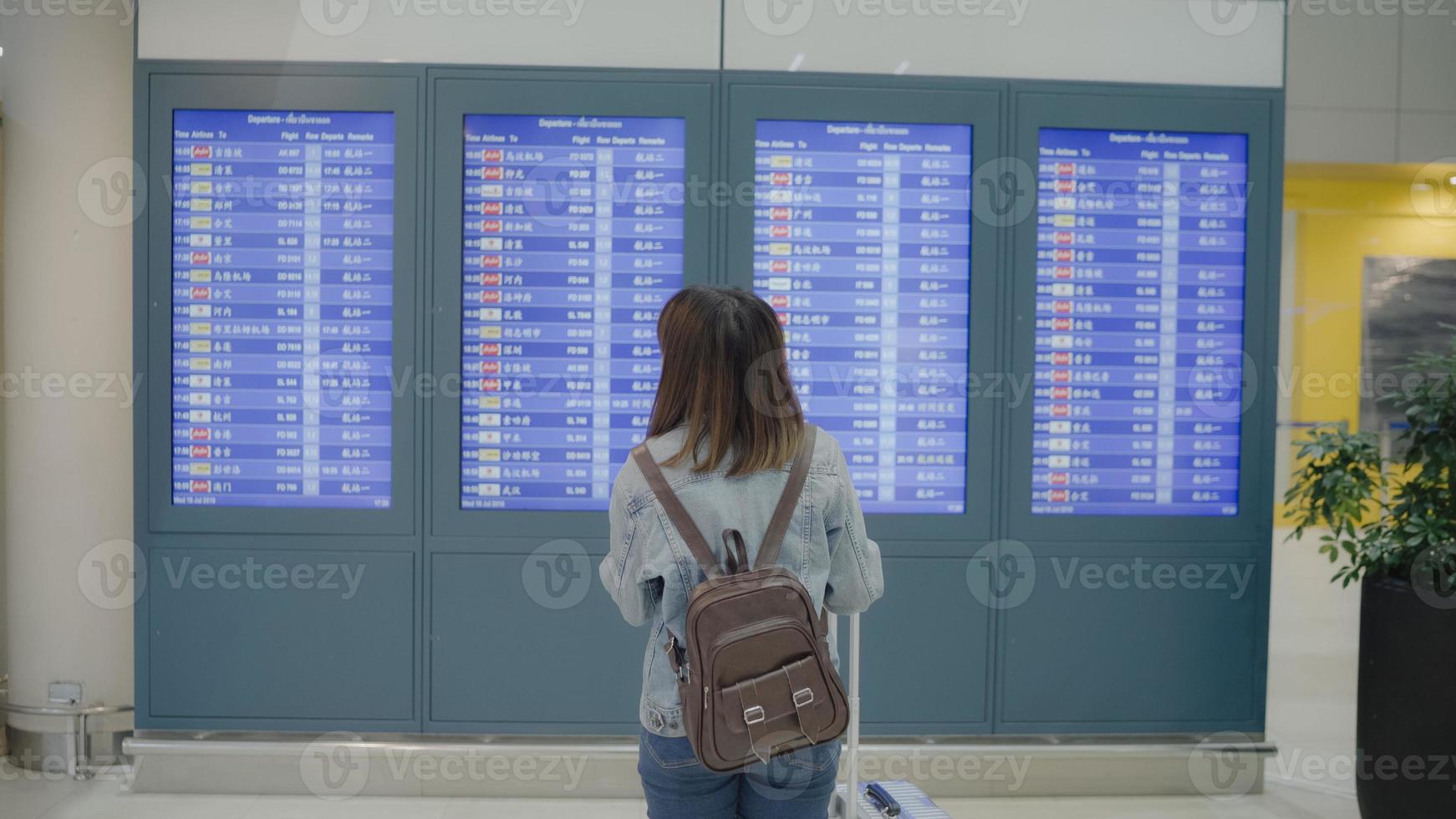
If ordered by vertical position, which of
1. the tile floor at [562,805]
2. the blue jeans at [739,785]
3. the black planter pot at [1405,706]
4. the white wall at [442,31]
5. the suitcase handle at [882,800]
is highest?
the white wall at [442,31]

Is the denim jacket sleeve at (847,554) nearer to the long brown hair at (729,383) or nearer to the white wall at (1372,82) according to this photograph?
the long brown hair at (729,383)

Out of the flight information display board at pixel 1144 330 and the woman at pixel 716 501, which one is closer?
the woman at pixel 716 501

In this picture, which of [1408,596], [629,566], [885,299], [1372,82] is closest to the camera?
[629,566]

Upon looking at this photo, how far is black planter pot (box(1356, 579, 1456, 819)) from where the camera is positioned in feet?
9.11

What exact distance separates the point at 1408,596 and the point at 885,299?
191 centimetres

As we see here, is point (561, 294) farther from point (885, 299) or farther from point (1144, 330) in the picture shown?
Result: point (1144, 330)

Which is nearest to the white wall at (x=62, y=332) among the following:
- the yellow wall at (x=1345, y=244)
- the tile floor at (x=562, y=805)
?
the tile floor at (x=562, y=805)

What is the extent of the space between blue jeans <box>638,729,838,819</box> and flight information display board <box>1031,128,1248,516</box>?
2.11 m

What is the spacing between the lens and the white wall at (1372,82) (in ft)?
14.7

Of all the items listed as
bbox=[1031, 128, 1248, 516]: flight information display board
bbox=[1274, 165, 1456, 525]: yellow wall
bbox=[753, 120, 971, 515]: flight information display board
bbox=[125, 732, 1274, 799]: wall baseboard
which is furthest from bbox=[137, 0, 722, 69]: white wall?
bbox=[1274, 165, 1456, 525]: yellow wall

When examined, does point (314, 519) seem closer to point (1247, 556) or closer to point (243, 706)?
point (243, 706)

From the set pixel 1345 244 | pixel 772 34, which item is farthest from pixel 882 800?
pixel 1345 244

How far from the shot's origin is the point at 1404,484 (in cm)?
296

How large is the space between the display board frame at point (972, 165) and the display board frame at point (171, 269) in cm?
116
